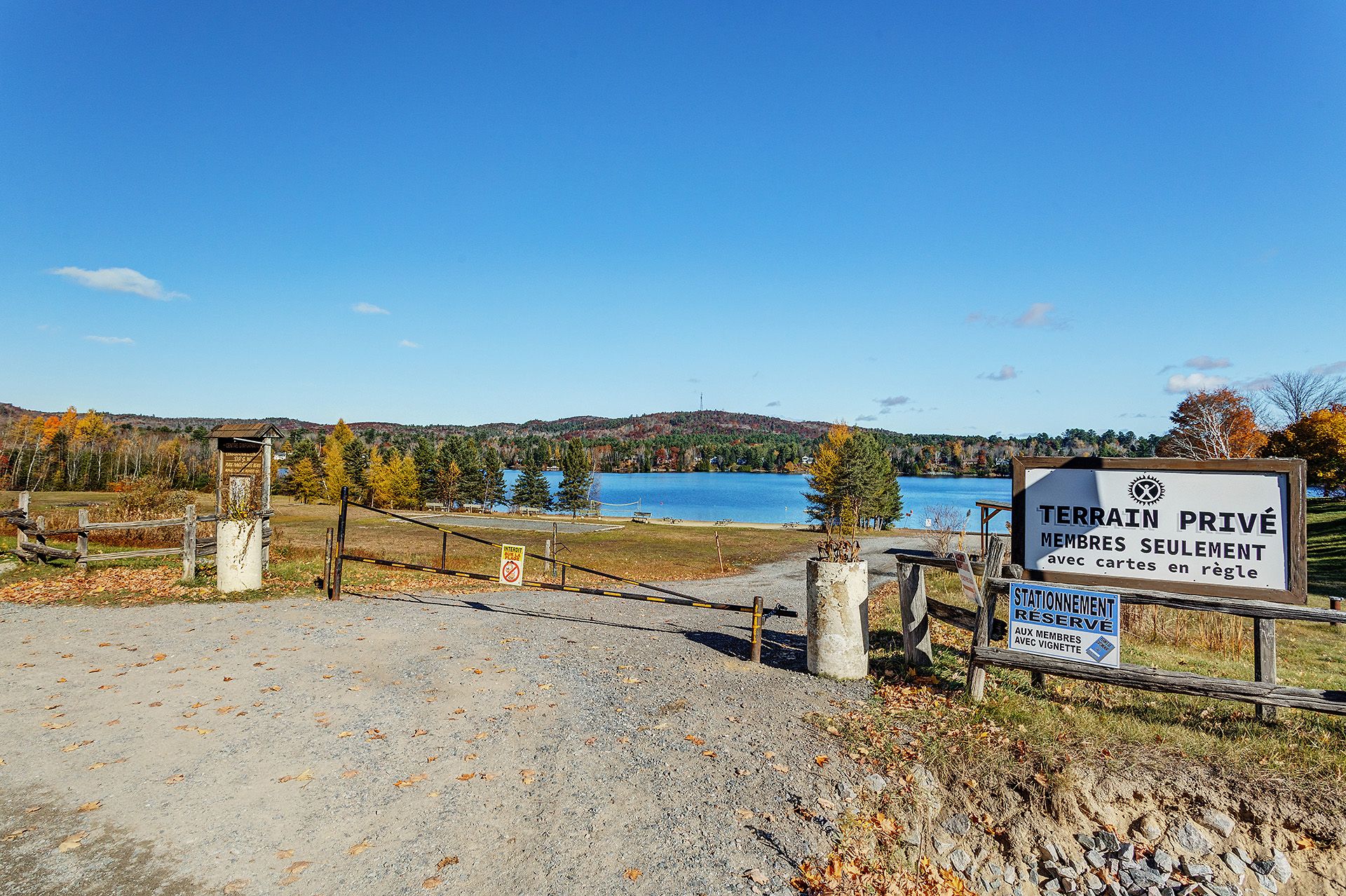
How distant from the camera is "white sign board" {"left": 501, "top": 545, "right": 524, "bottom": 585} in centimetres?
1212

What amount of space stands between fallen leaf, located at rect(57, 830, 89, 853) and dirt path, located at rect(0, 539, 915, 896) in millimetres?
39

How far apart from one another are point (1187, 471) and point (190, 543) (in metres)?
18.6

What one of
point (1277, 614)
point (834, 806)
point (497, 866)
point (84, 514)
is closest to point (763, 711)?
point (834, 806)

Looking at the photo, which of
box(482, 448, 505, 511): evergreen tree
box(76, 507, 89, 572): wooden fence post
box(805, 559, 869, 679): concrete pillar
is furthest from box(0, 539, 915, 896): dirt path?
box(482, 448, 505, 511): evergreen tree

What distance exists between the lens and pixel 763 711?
759cm

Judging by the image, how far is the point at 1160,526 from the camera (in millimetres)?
7215

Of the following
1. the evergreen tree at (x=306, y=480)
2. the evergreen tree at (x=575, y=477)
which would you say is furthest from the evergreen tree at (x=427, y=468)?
the evergreen tree at (x=575, y=477)

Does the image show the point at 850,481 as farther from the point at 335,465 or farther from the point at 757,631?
the point at 335,465

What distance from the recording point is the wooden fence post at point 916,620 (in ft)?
29.7

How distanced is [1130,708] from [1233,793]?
1726 mm

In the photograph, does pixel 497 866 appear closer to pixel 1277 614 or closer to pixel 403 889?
pixel 403 889

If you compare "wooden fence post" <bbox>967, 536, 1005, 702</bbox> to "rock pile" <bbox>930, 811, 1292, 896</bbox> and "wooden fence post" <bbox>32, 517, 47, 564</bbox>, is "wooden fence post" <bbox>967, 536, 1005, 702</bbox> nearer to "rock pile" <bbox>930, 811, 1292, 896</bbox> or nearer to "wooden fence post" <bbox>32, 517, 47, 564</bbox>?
"rock pile" <bbox>930, 811, 1292, 896</bbox>

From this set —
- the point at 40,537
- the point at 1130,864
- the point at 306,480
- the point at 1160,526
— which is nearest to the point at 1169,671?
the point at 1160,526

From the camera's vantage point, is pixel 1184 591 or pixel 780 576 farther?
pixel 780 576
